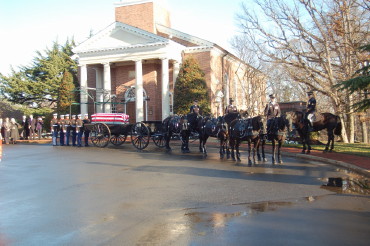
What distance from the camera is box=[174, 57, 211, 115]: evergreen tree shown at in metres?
29.8

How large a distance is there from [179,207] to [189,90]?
76.2ft

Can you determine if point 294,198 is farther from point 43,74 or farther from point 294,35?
point 43,74

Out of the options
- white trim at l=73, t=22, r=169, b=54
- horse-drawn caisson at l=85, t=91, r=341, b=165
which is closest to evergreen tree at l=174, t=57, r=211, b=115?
white trim at l=73, t=22, r=169, b=54

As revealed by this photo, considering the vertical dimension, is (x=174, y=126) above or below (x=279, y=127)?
above

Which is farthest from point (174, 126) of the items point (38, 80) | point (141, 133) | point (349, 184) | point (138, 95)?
point (38, 80)

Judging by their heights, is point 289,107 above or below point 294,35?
below

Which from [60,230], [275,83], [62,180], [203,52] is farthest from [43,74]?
[60,230]

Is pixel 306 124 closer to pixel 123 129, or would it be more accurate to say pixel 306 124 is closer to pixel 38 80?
pixel 123 129

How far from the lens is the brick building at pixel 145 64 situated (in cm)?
2989

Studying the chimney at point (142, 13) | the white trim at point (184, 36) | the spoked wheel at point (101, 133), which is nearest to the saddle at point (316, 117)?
the spoked wheel at point (101, 133)

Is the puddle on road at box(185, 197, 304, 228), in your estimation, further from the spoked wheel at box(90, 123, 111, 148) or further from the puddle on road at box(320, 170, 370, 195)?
the spoked wheel at box(90, 123, 111, 148)

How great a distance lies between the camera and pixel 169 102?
31719 millimetres

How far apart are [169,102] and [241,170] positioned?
2080 cm

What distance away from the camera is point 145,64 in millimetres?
33500
